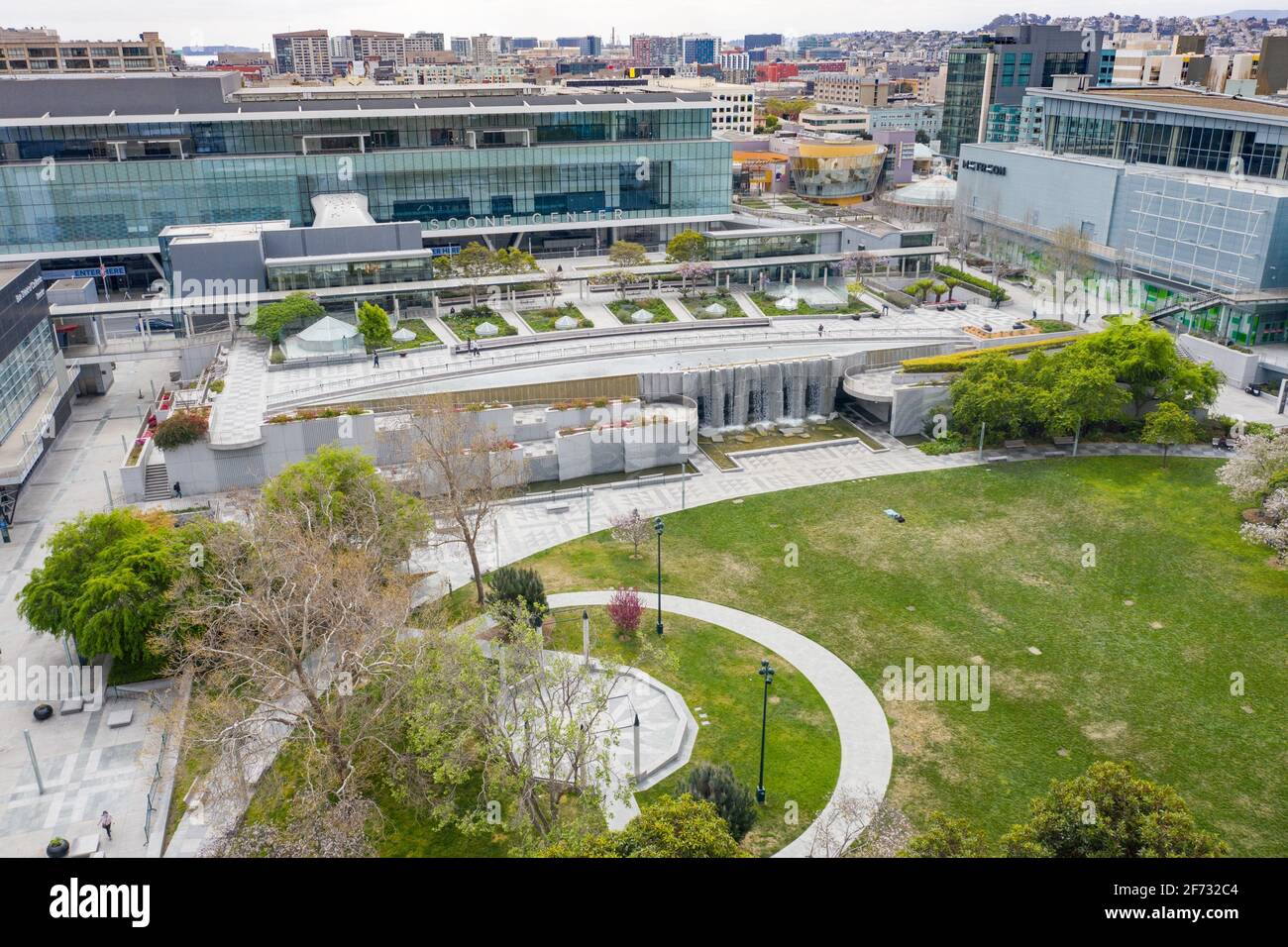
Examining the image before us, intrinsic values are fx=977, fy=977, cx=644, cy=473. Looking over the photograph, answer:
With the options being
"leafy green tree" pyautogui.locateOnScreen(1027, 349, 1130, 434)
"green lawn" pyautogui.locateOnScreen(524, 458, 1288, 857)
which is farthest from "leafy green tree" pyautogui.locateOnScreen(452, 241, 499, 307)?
"leafy green tree" pyautogui.locateOnScreen(1027, 349, 1130, 434)

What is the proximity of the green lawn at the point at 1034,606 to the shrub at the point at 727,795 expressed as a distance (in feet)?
16.4

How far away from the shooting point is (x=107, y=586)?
31.7m

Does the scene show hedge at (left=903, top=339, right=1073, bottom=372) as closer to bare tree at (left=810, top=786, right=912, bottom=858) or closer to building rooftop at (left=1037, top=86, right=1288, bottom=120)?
building rooftop at (left=1037, top=86, right=1288, bottom=120)

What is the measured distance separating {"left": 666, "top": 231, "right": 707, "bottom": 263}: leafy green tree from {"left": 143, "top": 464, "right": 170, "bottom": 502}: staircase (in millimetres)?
40376

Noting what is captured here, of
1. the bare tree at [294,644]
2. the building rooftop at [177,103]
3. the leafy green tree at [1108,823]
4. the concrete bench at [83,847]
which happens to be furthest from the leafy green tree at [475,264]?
the leafy green tree at [1108,823]

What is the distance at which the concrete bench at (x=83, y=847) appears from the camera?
2597 cm

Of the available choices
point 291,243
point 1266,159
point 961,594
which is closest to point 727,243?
point 291,243

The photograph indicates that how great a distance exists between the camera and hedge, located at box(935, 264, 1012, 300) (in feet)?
243

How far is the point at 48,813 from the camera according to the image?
27891 mm

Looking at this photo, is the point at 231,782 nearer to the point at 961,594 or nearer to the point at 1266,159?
the point at 961,594

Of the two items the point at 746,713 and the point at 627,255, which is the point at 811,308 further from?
the point at 746,713

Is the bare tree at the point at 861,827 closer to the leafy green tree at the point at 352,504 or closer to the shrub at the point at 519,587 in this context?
the shrub at the point at 519,587

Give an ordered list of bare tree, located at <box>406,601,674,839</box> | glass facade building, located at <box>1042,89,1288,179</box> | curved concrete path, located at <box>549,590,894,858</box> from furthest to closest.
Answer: glass facade building, located at <box>1042,89,1288,179</box> < curved concrete path, located at <box>549,590,894,858</box> < bare tree, located at <box>406,601,674,839</box>
